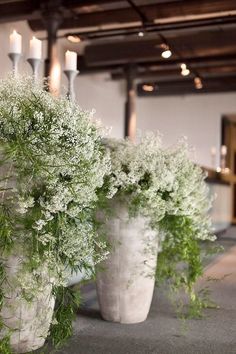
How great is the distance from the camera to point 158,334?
2248 millimetres

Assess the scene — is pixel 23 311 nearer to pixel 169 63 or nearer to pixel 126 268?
pixel 126 268

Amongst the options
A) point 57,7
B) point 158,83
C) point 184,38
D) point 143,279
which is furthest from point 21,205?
point 158,83

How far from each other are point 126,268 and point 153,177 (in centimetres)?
49

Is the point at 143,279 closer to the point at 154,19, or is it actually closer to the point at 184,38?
the point at 154,19

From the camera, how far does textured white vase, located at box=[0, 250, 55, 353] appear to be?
67.7 inches

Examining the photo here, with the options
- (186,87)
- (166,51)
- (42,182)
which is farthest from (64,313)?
(186,87)

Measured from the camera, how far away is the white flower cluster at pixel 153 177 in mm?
2240

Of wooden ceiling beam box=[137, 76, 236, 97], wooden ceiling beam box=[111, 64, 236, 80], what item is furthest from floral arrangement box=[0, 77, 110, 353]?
wooden ceiling beam box=[137, 76, 236, 97]

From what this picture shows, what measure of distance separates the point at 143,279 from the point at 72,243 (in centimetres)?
83

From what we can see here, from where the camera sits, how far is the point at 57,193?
63.2 inches

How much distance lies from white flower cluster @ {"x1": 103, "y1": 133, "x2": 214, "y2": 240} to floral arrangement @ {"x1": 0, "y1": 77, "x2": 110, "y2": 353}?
0.44 meters

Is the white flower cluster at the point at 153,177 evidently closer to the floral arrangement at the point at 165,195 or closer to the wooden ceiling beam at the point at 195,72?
the floral arrangement at the point at 165,195

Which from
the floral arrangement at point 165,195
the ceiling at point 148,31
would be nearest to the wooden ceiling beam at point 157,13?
the ceiling at point 148,31

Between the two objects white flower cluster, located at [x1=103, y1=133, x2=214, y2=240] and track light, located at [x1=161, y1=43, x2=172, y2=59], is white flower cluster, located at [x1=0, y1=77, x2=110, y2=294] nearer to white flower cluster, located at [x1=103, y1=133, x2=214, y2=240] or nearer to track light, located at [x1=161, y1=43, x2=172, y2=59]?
white flower cluster, located at [x1=103, y1=133, x2=214, y2=240]
